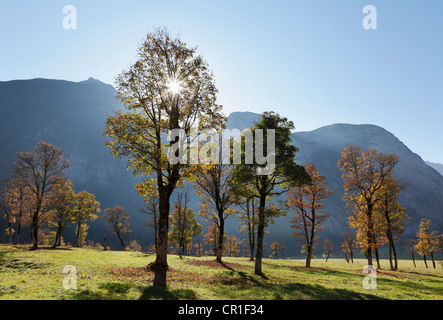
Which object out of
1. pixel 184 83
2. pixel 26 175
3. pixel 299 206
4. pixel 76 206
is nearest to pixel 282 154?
pixel 184 83

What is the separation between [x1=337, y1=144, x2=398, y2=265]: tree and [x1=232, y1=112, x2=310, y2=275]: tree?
15894mm

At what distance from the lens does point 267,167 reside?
2341 cm

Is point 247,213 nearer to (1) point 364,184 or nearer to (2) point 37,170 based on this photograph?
(1) point 364,184

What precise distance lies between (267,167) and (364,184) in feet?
66.1

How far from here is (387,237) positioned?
1339 inches

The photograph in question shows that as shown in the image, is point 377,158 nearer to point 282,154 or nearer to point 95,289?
point 282,154

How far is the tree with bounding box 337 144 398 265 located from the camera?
106ft

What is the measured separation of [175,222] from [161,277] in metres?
49.9

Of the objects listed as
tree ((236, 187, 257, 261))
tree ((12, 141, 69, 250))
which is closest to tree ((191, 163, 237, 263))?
tree ((236, 187, 257, 261))

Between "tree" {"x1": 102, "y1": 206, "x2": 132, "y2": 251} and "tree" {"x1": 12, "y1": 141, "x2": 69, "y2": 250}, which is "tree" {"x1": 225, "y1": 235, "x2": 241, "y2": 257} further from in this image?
"tree" {"x1": 12, "y1": 141, "x2": 69, "y2": 250}

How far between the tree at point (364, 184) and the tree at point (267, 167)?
15894 mm

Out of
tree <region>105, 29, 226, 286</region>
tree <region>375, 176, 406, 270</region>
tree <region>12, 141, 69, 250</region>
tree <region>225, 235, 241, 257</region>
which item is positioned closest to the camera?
tree <region>105, 29, 226, 286</region>

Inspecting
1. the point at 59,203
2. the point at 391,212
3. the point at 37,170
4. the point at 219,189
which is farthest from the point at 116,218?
the point at 391,212

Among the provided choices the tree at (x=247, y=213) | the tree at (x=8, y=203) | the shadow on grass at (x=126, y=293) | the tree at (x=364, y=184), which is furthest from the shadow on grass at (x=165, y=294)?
the tree at (x=8, y=203)
